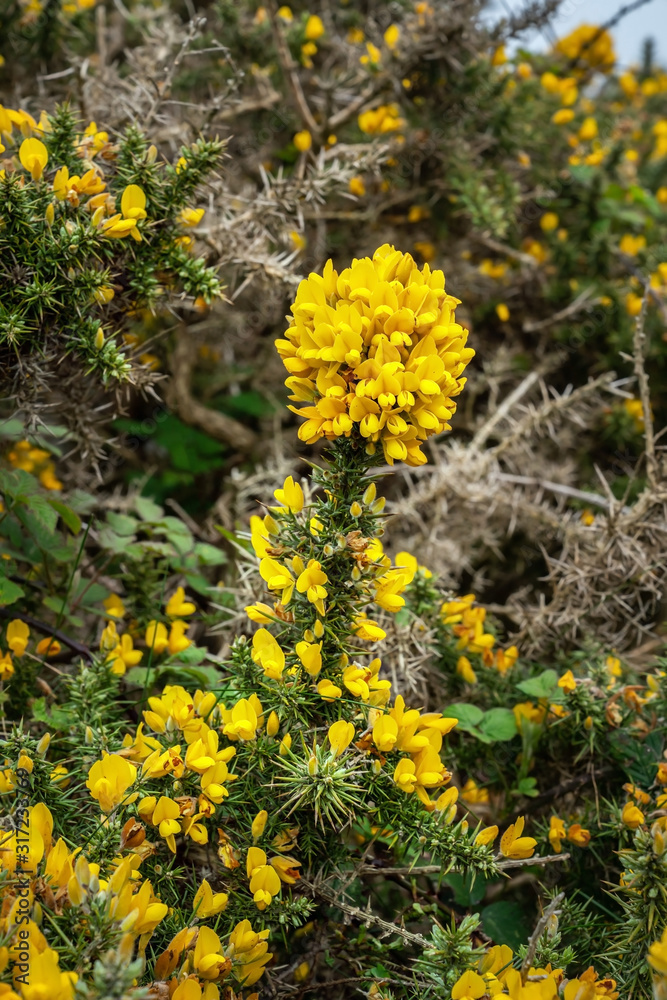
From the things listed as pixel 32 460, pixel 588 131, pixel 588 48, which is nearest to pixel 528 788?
pixel 32 460

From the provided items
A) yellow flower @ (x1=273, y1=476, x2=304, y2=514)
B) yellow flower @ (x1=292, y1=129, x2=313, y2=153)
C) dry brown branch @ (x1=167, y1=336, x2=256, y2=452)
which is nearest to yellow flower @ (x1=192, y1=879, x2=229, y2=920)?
yellow flower @ (x1=273, y1=476, x2=304, y2=514)

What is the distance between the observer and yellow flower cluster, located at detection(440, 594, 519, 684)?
176 cm

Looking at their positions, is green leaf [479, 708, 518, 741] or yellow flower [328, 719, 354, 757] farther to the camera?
green leaf [479, 708, 518, 741]

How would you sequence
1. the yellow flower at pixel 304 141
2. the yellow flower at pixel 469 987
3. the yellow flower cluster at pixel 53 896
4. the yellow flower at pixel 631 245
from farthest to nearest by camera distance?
the yellow flower at pixel 631 245, the yellow flower at pixel 304 141, the yellow flower at pixel 469 987, the yellow flower cluster at pixel 53 896

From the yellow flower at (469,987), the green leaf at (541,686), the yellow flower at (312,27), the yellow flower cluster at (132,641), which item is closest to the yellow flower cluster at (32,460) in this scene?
the yellow flower cluster at (132,641)

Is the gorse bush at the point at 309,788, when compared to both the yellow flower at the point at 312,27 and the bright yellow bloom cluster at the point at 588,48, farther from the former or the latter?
the bright yellow bloom cluster at the point at 588,48

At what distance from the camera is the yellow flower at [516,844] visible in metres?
1.18

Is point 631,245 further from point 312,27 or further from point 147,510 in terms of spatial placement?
point 147,510

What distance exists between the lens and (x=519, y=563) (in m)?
2.71

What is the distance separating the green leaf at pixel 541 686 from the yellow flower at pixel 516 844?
1.45ft

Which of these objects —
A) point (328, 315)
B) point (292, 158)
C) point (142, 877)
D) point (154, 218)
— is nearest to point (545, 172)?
point (292, 158)

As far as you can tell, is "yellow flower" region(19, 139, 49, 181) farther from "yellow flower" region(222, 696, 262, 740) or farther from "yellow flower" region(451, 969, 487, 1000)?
"yellow flower" region(451, 969, 487, 1000)

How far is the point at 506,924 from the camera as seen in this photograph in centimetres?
147

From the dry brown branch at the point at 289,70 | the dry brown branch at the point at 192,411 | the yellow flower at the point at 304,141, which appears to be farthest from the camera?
the dry brown branch at the point at 192,411
